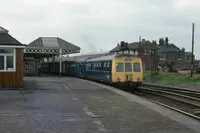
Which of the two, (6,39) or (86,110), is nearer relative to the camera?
(86,110)

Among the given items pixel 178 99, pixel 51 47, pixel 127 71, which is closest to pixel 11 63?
pixel 127 71

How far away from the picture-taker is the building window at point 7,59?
24.7m

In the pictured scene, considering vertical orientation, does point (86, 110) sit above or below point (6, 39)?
below

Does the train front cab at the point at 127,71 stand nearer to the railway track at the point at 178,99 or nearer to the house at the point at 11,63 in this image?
the railway track at the point at 178,99

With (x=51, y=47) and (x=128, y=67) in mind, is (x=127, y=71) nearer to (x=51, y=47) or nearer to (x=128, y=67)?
Answer: (x=128, y=67)

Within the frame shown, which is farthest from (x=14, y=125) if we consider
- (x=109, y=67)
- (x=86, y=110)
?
(x=109, y=67)

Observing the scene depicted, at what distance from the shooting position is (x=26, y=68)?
1852 inches

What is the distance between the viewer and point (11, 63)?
2497 cm

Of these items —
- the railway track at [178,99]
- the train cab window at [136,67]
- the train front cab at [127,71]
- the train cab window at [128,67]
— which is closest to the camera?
the railway track at [178,99]

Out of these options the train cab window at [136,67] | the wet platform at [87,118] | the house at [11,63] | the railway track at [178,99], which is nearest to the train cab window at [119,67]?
the train cab window at [136,67]

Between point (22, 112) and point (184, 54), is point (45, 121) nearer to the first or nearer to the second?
point (22, 112)

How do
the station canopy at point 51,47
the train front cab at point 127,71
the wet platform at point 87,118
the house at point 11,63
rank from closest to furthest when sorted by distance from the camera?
1. the wet platform at point 87,118
2. the house at point 11,63
3. the train front cab at point 127,71
4. the station canopy at point 51,47

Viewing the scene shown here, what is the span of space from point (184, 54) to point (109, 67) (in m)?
110

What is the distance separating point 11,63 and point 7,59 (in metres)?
0.34
